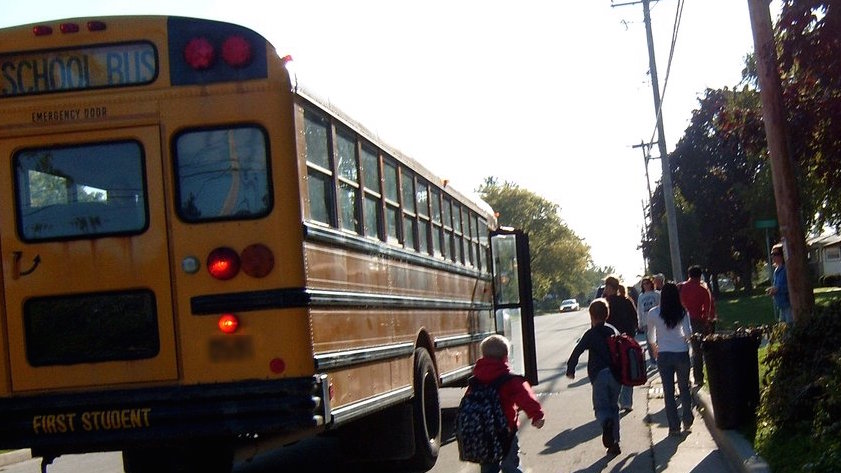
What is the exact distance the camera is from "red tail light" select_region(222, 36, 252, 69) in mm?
6926

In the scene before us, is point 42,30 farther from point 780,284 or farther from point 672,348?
point 780,284

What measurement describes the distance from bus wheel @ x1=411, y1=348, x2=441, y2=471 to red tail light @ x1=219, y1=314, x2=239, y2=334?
318 centimetres

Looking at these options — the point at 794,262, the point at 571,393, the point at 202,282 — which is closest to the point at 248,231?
the point at 202,282

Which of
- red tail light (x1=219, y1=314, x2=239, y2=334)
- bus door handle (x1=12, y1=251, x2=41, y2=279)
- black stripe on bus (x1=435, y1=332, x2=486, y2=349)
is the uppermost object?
bus door handle (x1=12, y1=251, x2=41, y2=279)

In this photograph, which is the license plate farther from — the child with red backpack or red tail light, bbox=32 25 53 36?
red tail light, bbox=32 25 53 36

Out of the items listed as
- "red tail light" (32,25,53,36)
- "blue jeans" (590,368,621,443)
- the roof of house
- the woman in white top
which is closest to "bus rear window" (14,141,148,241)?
"red tail light" (32,25,53,36)

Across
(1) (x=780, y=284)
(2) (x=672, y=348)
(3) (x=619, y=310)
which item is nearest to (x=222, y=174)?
(2) (x=672, y=348)

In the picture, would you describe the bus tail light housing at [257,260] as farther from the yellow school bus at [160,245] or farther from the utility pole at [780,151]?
the utility pole at [780,151]

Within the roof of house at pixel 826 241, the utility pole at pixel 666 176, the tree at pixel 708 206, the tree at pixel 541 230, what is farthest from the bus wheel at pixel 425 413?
the tree at pixel 541 230

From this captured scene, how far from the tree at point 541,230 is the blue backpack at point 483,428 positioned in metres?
102

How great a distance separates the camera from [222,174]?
695cm

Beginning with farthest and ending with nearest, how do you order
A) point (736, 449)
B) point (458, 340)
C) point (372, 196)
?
point (458, 340) → point (736, 449) → point (372, 196)

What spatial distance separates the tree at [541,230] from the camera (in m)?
112

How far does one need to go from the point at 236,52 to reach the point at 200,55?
0.23m
